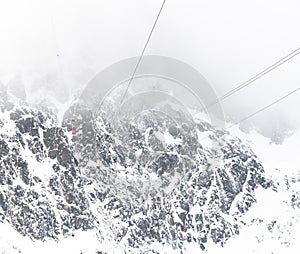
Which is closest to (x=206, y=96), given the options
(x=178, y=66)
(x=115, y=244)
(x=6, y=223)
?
(x=178, y=66)

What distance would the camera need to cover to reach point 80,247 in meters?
177

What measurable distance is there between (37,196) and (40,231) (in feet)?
51.7

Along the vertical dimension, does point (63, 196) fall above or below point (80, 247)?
above

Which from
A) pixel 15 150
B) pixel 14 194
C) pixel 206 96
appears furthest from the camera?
pixel 15 150

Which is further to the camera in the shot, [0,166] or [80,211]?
[80,211]

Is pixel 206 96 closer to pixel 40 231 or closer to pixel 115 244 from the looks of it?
pixel 40 231

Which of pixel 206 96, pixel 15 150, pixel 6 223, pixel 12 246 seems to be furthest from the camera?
pixel 15 150

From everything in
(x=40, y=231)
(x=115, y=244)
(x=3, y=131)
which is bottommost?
(x=115, y=244)

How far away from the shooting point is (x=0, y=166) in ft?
594

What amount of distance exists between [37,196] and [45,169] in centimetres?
1644

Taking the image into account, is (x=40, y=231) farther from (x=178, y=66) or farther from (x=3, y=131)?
(x=178, y=66)

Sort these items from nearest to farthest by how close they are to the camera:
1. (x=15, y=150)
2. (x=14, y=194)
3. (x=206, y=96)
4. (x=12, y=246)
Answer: (x=206, y=96) → (x=12, y=246) → (x=14, y=194) → (x=15, y=150)

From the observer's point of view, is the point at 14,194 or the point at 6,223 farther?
the point at 14,194

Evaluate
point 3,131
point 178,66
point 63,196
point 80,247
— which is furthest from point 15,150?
point 178,66
